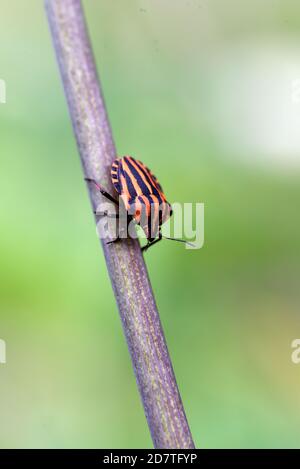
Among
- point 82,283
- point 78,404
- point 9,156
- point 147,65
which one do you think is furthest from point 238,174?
point 78,404

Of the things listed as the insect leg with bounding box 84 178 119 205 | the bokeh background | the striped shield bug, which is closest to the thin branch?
the insect leg with bounding box 84 178 119 205

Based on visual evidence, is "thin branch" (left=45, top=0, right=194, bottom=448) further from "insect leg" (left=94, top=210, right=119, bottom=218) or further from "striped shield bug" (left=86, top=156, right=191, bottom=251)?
"striped shield bug" (left=86, top=156, right=191, bottom=251)

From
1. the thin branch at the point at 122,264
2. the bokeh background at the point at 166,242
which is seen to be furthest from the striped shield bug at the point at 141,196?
the bokeh background at the point at 166,242

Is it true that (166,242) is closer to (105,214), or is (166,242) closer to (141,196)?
(141,196)

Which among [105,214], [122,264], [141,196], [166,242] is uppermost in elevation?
[166,242]

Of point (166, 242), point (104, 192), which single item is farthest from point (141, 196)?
point (166, 242)
